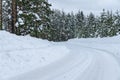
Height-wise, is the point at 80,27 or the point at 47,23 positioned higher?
the point at 47,23

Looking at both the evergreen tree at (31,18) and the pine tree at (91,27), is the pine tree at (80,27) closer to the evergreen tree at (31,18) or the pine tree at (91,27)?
the pine tree at (91,27)

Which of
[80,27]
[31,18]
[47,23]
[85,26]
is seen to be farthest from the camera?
[80,27]

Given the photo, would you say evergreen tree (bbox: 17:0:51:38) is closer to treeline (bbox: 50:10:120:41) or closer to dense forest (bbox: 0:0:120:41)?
dense forest (bbox: 0:0:120:41)

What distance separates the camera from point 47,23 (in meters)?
33.2

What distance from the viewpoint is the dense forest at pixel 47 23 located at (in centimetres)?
2717

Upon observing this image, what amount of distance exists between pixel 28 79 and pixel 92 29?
8824 cm

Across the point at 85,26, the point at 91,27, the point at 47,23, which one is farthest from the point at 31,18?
the point at 85,26

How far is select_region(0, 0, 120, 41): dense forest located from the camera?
27.2 meters

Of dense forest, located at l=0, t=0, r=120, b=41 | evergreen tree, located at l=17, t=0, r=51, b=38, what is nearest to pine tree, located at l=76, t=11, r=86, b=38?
dense forest, located at l=0, t=0, r=120, b=41

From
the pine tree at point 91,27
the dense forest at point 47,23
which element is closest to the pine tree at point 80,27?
the dense forest at point 47,23

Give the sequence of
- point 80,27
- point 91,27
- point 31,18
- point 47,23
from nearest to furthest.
→ point 31,18 → point 47,23 → point 91,27 → point 80,27

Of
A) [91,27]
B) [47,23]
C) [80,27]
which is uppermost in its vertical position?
[47,23]

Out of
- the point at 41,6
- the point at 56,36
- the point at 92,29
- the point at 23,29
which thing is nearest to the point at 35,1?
the point at 41,6

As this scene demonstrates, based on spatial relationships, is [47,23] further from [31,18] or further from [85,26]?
[85,26]
